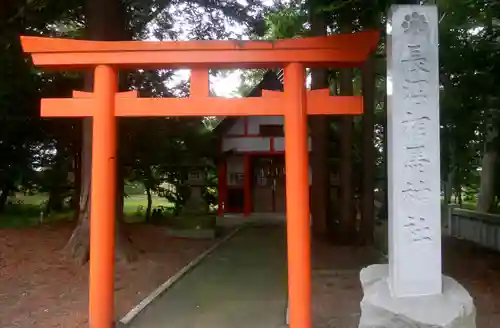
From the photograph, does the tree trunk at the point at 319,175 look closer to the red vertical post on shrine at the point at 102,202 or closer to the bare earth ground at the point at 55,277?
the bare earth ground at the point at 55,277

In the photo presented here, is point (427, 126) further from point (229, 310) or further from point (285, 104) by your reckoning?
point (229, 310)

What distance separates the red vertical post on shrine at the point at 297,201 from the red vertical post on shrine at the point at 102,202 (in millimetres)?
2074

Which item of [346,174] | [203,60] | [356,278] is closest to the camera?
[203,60]

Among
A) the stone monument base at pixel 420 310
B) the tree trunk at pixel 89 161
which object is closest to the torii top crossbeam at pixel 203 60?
the stone monument base at pixel 420 310

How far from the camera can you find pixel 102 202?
21.6ft

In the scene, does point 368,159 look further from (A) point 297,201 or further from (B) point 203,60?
(B) point 203,60

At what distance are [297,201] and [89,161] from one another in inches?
238

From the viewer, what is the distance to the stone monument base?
512 cm

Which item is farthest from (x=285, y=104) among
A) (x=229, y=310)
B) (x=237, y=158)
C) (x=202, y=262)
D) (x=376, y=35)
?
(x=237, y=158)

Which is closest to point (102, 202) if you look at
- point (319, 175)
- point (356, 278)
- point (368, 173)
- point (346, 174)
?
point (356, 278)

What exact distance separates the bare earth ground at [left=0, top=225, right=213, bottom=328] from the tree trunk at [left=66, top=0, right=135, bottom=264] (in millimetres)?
324

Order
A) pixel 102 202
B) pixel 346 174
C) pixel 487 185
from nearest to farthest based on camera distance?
pixel 102 202 < pixel 346 174 < pixel 487 185

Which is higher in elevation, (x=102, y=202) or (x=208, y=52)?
(x=208, y=52)

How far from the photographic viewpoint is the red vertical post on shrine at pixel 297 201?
Result: 6246 millimetres
